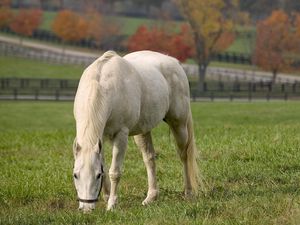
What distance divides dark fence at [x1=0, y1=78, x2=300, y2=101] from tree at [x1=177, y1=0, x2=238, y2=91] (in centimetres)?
271

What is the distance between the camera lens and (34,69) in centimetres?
6706

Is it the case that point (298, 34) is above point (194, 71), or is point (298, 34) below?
above

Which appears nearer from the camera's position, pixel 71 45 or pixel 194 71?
pixel 194 71

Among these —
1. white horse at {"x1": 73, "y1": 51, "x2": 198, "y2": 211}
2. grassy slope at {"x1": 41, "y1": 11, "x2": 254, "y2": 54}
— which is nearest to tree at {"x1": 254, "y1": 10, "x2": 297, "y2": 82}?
grassy slope at {"x1": 41, "y1": 11, "x2": 254, "y2": 54}

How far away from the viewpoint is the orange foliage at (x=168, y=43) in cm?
6281

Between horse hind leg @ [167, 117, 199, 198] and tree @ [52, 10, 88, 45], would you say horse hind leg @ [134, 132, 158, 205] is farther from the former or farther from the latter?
tree @ [52, 10, 88, 45]

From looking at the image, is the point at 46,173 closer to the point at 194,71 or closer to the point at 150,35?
the point at 150,35

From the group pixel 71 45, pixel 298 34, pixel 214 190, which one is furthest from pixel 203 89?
pixel 214 190

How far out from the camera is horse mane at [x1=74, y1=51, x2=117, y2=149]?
269 inches

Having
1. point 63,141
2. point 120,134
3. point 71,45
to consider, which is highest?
point 120,134

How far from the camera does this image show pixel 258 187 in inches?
329

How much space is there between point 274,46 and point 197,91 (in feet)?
43.4

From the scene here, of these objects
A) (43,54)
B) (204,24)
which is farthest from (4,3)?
(204,24)

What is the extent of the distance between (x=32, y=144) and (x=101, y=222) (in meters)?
6.92
